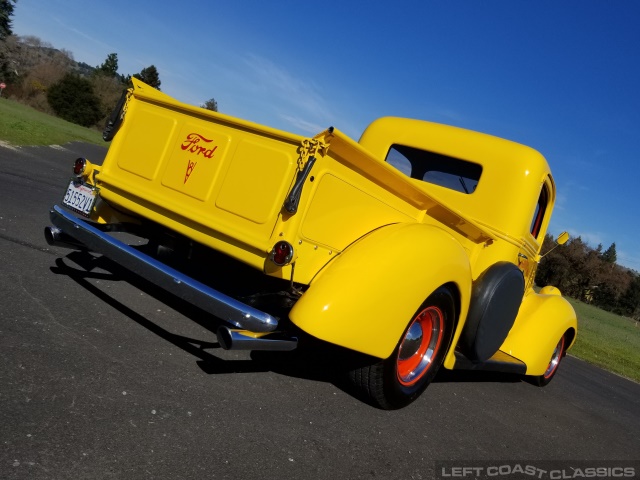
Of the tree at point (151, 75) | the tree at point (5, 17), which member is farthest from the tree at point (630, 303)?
the tree at point (5, 17)

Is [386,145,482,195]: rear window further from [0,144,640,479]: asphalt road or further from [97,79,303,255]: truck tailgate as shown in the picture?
[97,79,303,255]: truck tailgate

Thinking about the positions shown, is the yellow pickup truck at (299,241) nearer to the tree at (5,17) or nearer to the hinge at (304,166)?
the hinge at (304,166)

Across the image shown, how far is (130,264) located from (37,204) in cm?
409

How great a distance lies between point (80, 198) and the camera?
3.93 meters

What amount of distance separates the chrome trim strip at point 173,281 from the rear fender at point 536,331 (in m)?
3.10

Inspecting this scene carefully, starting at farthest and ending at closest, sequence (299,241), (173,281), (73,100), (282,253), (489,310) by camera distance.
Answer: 1. (73,100)
2. (489,310)
3. (173,281)
4. (299,241)
5. (282,253)

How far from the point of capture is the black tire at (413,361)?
138 inches

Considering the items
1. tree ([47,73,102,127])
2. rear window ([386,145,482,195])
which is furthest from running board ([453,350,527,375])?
tree ([47,73,102,127])

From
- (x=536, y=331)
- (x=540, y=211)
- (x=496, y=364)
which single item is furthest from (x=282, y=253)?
(x=540, y=211)

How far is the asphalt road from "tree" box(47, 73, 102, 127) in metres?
44.0

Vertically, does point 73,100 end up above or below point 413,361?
above

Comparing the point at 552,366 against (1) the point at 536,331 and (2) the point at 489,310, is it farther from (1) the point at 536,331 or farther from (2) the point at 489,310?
(2) the point at 489,310

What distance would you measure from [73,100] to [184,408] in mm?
48375

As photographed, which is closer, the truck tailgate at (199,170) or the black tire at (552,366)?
the truck tailgate at (199,170)
